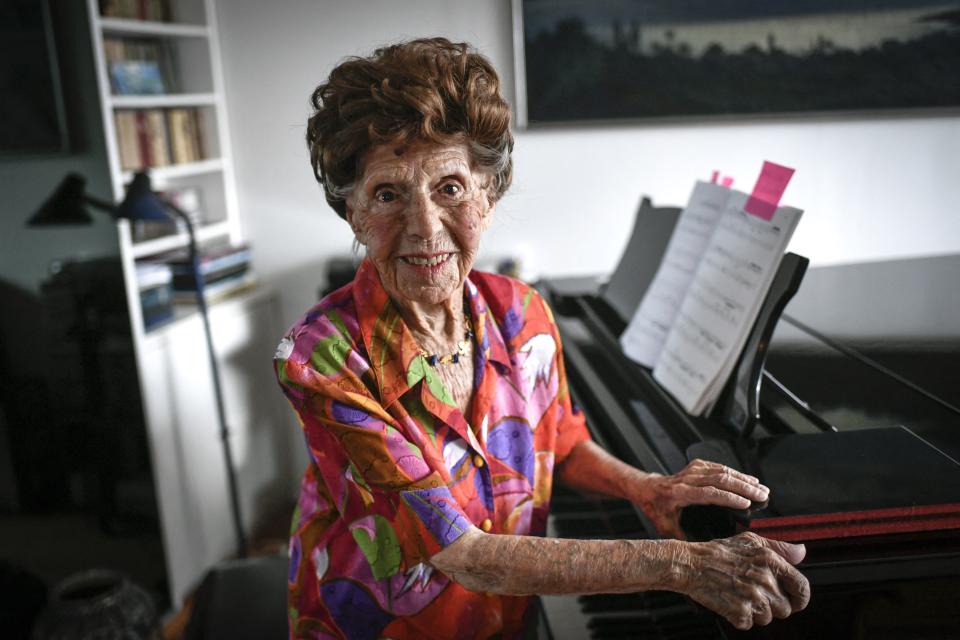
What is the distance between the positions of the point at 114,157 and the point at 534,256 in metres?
1.60

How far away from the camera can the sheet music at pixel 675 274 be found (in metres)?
1.42

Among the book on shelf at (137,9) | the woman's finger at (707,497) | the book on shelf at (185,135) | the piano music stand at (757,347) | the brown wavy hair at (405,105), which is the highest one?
the book on shelf at (137,9)

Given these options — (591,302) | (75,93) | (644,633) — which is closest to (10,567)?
(75,93)

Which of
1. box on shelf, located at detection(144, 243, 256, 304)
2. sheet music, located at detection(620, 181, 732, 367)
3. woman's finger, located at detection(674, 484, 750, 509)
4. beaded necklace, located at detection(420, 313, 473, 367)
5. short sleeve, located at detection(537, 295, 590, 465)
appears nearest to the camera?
woman's finger, located at detection(674, 484, 750, 509)

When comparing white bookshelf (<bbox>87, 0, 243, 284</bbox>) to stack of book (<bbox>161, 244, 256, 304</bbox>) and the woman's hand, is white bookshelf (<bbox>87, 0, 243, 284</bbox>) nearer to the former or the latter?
stack of book (<bbox>161, 244, 256, 304</bbox>)

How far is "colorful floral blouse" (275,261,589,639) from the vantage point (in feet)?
3.03

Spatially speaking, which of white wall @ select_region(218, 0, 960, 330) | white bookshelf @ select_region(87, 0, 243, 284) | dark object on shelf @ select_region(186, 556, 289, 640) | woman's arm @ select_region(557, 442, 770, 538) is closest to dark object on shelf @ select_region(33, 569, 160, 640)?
dark object on shelf @ select_region(186, 556, 289, 640)

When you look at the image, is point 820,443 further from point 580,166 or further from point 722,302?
point 580,166

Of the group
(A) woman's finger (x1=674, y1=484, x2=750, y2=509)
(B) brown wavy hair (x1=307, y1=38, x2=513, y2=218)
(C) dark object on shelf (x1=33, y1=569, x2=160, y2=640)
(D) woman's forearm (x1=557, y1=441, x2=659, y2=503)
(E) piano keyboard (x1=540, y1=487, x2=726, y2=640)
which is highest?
(B) brown wavy hair (x1=307, y1=38, x2=513, y2=218)

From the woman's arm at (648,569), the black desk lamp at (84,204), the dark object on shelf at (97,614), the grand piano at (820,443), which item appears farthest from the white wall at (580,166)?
the woman's arm at (648,569)

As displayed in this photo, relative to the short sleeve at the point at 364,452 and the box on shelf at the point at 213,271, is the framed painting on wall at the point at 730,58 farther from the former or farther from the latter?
the short sleeve at the point at 364,452

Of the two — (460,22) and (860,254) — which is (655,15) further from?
(860,254)

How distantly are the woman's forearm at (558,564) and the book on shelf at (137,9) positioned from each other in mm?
2429

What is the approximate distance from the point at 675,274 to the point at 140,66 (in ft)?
7.11
